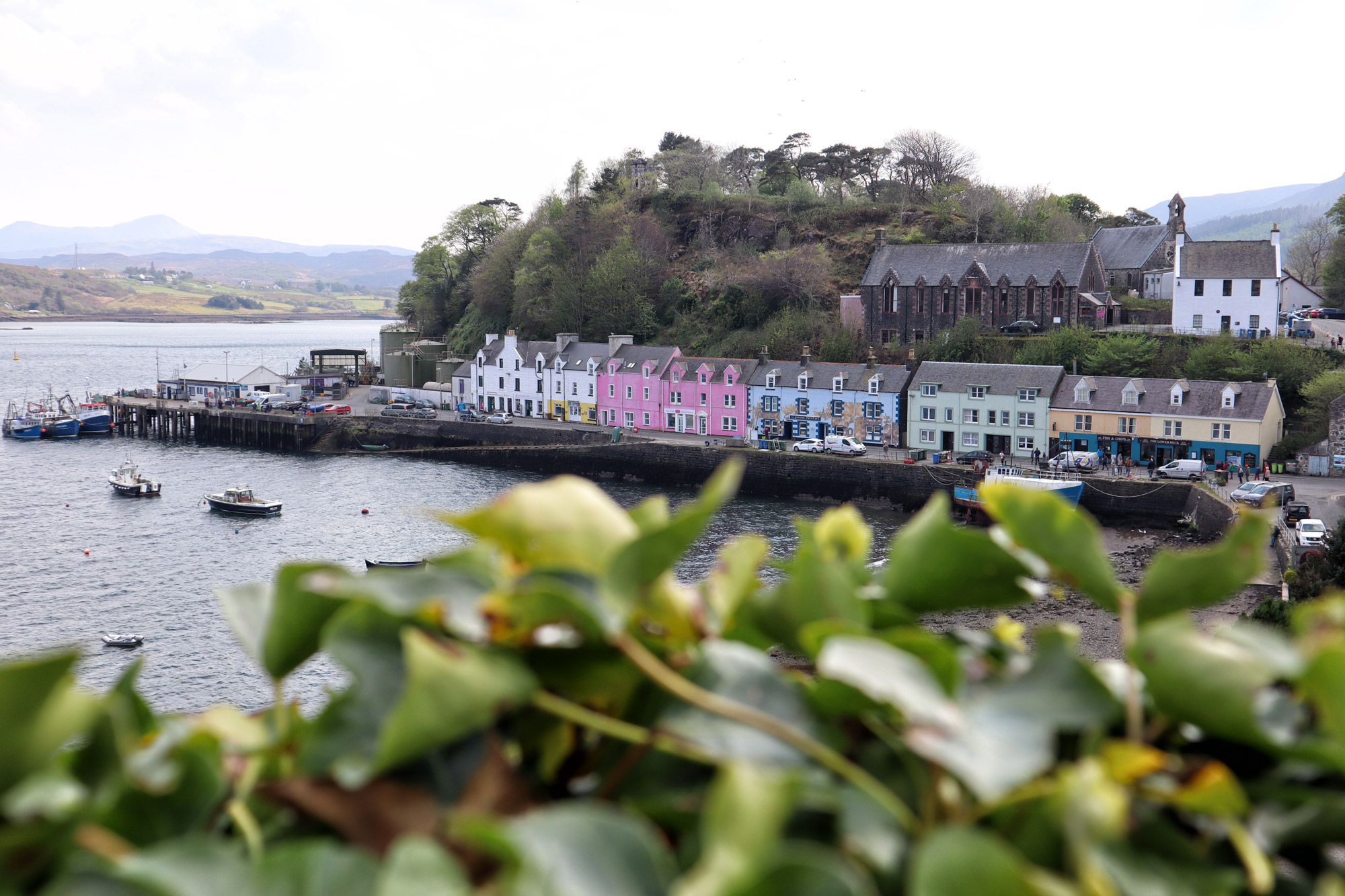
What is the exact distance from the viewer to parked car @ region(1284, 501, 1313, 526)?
30578 millimetres

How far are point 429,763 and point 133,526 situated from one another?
42.9 m

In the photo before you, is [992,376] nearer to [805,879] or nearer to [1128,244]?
[1128,244]

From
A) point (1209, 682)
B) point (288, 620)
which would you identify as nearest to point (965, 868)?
point (1209, 682)

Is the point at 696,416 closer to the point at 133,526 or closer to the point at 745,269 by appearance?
the point at 745,269

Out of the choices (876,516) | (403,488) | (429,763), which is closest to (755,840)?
(429,763)

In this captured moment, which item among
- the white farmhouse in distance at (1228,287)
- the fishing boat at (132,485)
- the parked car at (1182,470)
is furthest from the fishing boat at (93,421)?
the white farmhouse in distance at (1228,287)

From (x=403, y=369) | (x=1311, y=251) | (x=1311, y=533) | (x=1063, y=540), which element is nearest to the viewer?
(x=1063, y=540)

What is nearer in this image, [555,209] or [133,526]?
[133,526]

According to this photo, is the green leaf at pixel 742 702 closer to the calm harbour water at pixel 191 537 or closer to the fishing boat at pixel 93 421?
the calm harbour water at pixel 191 537

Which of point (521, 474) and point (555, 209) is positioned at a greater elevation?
point (555, 209)

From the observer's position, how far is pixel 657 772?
1.15 metres

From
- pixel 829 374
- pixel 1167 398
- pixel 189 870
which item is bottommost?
pixel 1167 398

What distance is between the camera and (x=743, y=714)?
1.13 meters

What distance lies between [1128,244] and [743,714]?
71571 mm
